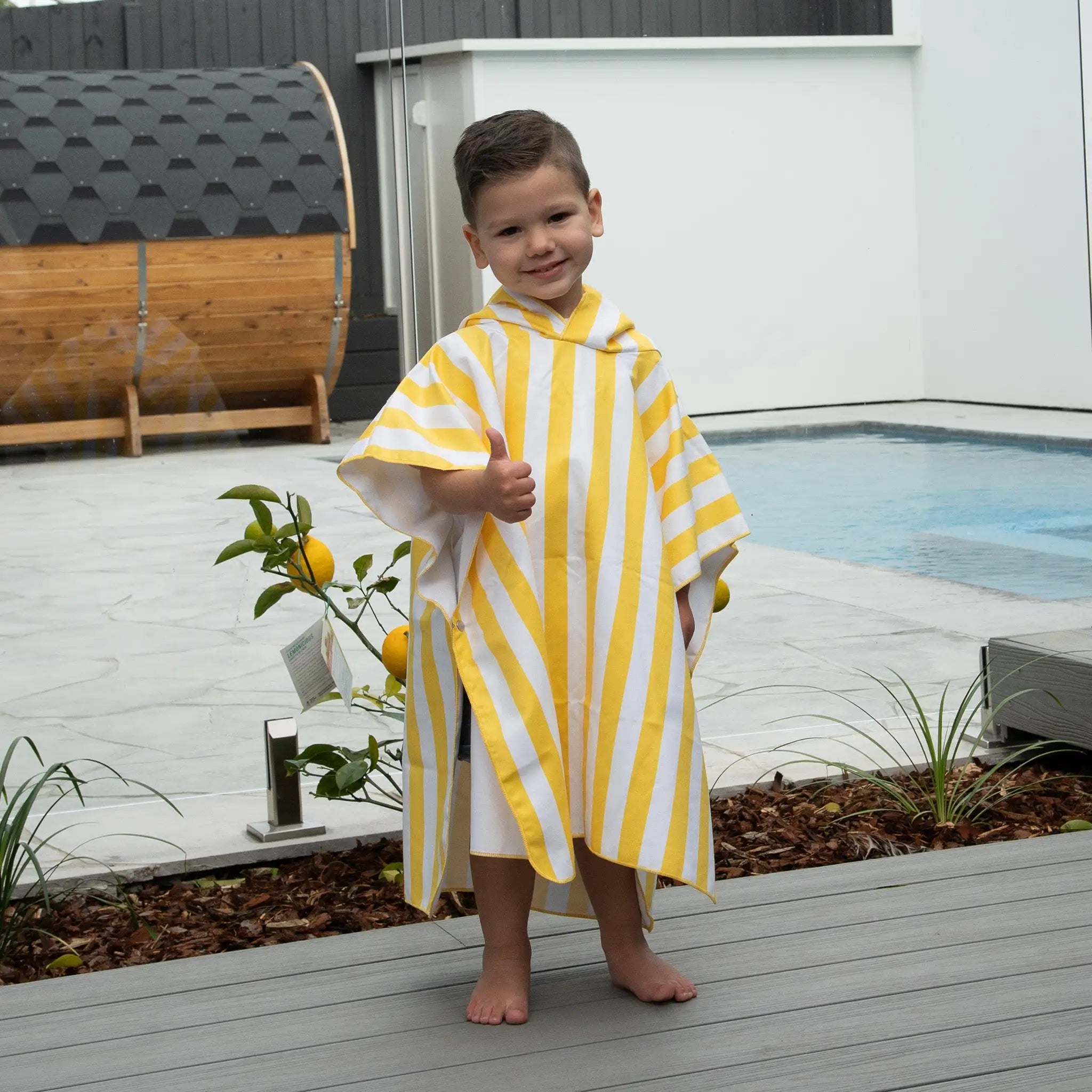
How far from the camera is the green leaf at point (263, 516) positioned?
1.96 m

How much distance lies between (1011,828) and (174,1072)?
1270mm

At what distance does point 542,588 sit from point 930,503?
8.44 ft

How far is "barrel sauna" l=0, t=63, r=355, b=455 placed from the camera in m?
2.51

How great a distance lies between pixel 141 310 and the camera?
2.60 metres

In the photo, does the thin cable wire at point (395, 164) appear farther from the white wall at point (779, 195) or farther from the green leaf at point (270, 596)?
the green leaf at point (270, 596)

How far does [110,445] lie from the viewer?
260 centimetres

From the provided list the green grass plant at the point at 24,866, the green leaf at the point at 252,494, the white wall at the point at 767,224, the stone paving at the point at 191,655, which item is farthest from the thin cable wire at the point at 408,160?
the green grass plant at the point at 24,866

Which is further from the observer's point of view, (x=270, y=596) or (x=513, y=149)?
(x=270, y=596)

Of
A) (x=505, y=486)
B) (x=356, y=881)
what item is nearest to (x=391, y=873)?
(x=356, y=881)

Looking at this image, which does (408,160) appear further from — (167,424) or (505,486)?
(505,486)

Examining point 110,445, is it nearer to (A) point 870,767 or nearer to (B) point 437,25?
(B) point 437,25

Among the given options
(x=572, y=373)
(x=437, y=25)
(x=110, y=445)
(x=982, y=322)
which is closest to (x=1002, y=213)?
(x=982, y=322)

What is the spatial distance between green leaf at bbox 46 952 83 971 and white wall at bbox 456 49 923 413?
5.83 ft

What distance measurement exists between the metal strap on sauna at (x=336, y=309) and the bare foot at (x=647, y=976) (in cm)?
134
